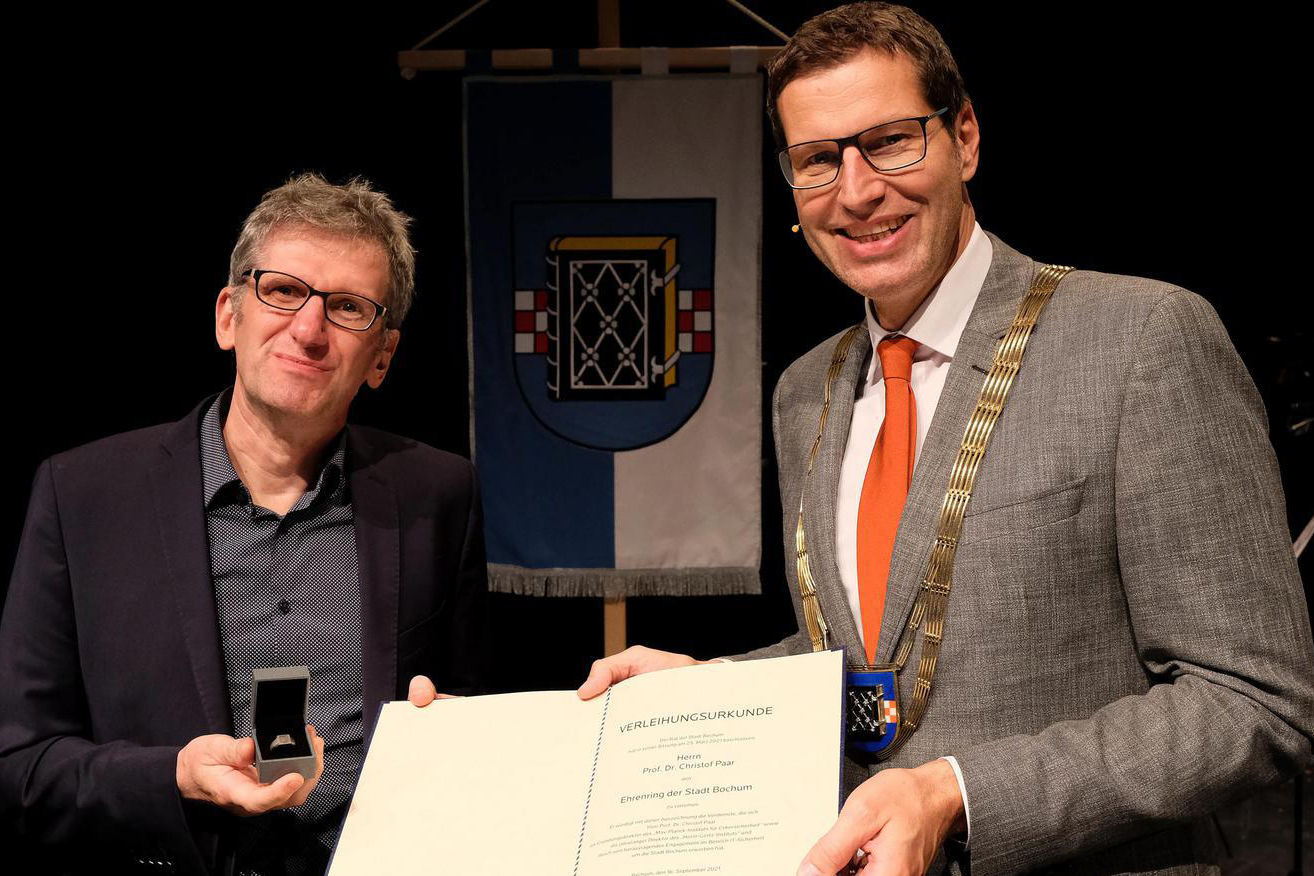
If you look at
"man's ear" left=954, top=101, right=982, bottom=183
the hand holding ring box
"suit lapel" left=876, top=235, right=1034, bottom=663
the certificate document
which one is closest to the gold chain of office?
"suit lapel" left=876, top=235, right=1034, bottom=663

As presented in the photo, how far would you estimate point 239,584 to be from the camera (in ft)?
6.14

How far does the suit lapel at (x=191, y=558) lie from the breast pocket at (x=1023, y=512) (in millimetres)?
1170

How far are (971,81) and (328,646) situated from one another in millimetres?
3062

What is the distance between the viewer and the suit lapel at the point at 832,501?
1564 mm

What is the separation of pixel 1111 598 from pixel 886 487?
1.08 feet

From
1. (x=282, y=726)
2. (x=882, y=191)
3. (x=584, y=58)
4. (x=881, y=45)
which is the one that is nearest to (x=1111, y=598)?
(x=882, y=191)

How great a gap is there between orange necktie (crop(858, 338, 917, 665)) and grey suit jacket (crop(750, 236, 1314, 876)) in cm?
4

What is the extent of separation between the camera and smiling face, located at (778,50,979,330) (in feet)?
5.28

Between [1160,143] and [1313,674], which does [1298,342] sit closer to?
[1160,143]

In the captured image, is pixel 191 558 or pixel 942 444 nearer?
pixel 942 444

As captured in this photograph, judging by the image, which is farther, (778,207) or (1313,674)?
(778,207)

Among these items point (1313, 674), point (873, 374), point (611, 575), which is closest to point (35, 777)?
point (873, 374)

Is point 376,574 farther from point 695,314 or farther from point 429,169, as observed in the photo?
point 429,169

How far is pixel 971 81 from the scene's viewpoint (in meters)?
3.91
